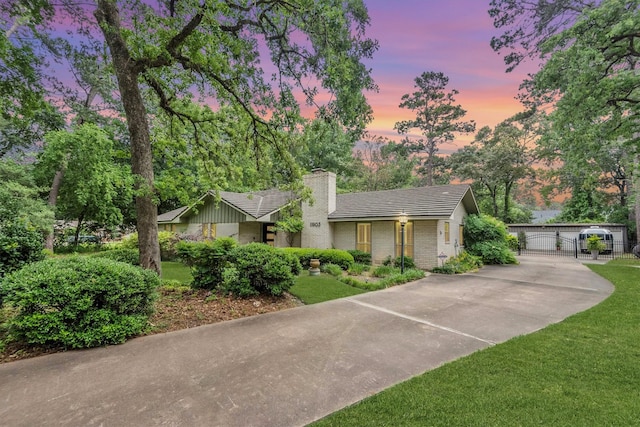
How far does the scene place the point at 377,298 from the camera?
8.35 meters

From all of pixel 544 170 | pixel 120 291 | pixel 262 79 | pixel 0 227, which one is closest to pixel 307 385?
pixel 120 291

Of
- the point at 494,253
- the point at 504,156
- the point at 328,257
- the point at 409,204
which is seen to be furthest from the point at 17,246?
the point at 504,156

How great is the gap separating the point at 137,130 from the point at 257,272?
4988mm

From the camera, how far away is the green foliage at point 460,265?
42.9 ft

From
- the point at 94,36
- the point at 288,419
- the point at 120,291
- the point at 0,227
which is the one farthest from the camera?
the point at 94,36

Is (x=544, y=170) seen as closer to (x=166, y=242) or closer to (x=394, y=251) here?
→ (x=394, y=251)

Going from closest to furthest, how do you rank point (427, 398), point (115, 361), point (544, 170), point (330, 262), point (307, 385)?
point (427, 398)
point (307, 385)
point (115, 361)
point (330, 262)
point (544, 170)

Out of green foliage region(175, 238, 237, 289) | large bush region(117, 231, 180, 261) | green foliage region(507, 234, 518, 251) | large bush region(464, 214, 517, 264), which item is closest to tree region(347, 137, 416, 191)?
green foliage region(507, 234, 518, 251)

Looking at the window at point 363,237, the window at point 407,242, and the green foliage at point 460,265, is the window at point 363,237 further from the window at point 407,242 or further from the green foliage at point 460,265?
the green foliage at point 460,265

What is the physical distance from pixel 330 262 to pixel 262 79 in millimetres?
8837

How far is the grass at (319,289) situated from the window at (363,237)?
505cm

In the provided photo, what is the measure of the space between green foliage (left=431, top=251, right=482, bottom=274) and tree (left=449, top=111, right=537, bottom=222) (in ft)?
52.9

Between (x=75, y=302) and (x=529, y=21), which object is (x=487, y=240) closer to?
(x=529, y=21)

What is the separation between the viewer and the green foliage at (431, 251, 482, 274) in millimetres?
13062
